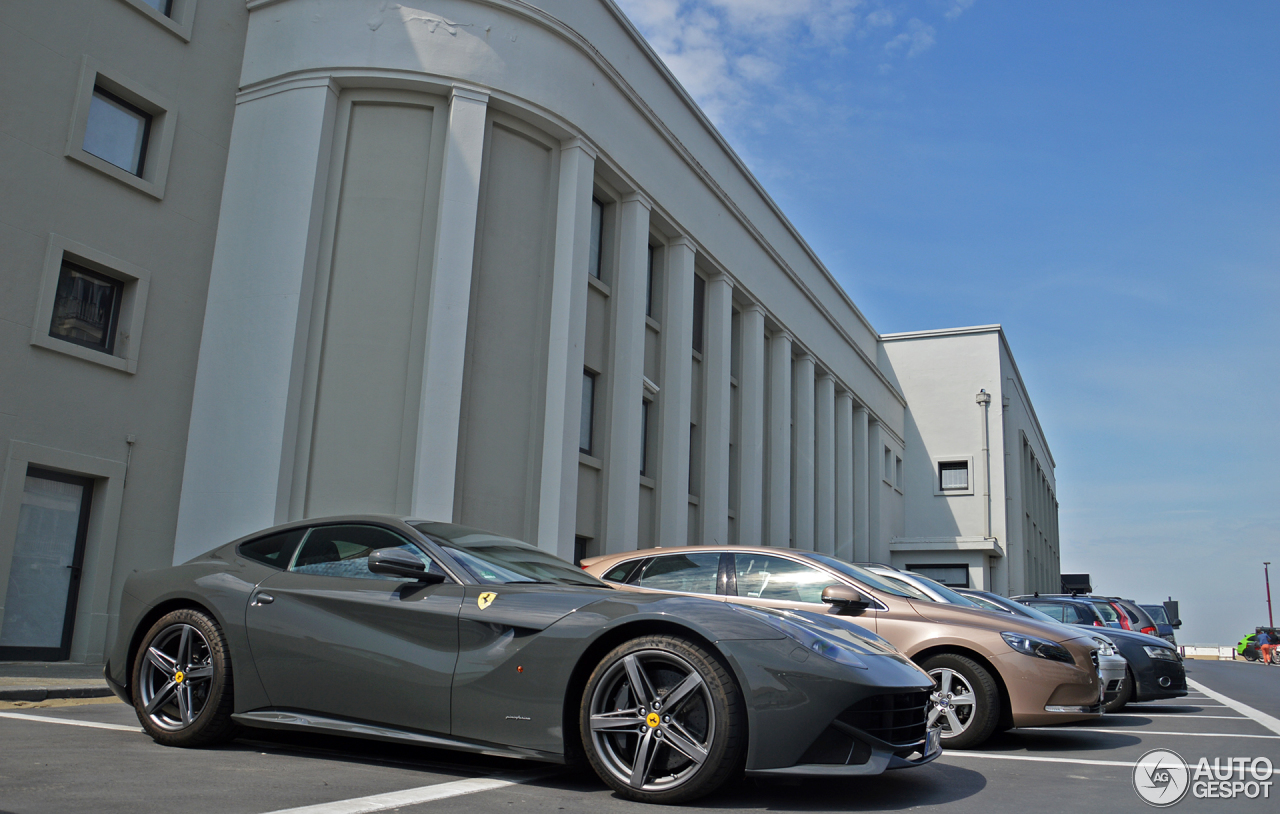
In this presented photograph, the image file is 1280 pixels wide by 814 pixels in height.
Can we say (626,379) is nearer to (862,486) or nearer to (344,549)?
(344,549)

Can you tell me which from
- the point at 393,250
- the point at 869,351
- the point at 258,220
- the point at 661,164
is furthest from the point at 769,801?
the point at 869,351

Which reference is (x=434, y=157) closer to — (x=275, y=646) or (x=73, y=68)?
(x=73, y=68)

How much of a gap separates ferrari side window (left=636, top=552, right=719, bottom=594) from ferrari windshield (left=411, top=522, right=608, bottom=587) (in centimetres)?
212

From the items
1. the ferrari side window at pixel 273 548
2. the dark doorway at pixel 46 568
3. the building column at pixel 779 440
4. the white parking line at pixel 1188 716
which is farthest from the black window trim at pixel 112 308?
the building column at pixel 779 440

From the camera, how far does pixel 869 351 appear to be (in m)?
40.1

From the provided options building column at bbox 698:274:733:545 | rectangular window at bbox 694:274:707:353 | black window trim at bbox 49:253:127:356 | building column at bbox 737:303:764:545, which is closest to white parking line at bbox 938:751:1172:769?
black window trim at bbox 49:253:127:356

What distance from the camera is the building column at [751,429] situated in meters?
23.8

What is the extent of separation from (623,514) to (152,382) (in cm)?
771

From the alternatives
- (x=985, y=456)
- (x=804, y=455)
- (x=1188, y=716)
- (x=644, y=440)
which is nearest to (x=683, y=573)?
(x=1188, y=716)

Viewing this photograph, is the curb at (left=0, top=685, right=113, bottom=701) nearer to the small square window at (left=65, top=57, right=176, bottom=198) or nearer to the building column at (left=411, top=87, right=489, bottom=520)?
the building column at (left=411, top=87, right=489, bottom=520)

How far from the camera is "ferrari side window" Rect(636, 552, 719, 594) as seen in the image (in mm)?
7660

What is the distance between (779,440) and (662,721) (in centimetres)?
2288

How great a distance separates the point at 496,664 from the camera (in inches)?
175

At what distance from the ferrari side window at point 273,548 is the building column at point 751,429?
18461mm
